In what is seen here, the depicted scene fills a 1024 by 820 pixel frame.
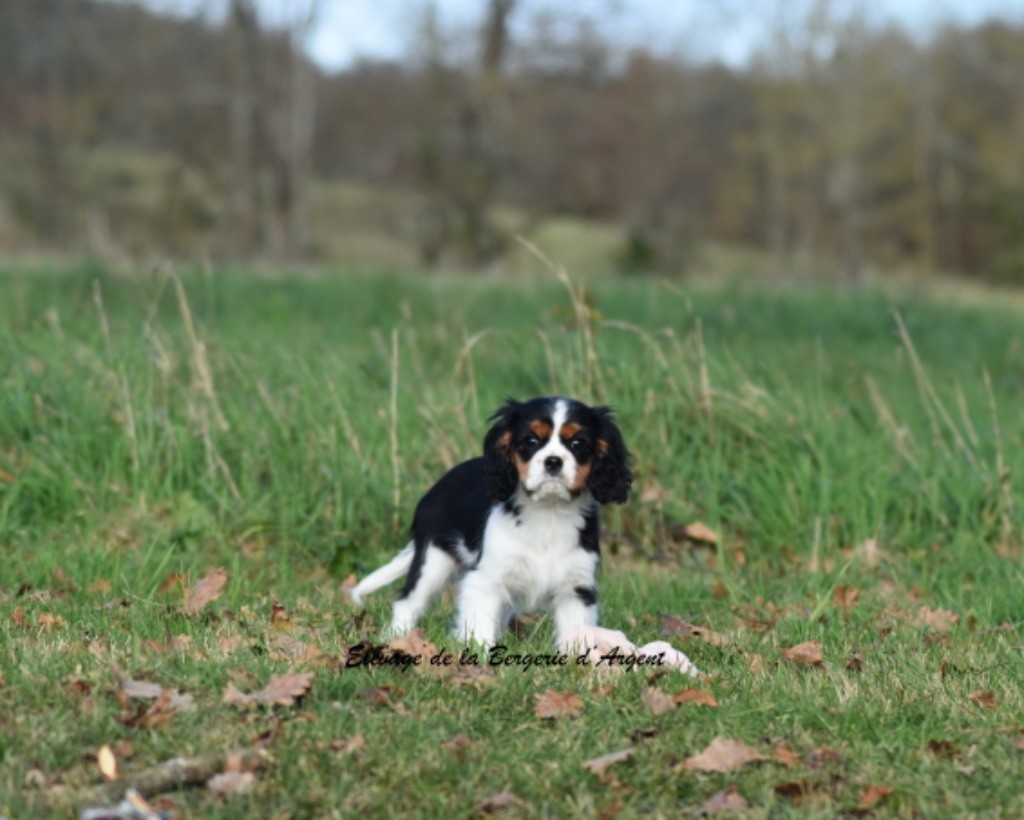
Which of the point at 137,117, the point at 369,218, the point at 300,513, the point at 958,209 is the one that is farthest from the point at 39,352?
the point at 958,209

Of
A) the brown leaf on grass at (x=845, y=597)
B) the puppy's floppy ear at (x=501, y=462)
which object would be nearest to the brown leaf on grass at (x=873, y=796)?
the puppy's floppy ear at (x=501, y=462)

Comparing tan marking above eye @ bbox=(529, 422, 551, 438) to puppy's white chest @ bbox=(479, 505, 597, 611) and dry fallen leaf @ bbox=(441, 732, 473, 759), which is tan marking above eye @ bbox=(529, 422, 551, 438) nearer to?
puppy's white chest @ bbox=(479, 505, 597, 611)

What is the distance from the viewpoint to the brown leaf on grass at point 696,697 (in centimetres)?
422

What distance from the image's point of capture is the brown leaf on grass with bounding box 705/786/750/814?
139 inches

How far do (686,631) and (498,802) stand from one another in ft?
6.58

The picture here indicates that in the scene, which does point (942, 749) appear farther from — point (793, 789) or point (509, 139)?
point (509, 139)

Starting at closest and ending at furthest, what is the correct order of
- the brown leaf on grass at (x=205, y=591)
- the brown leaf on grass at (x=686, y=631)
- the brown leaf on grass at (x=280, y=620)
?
the brown leaf on grass at (x=280, y=620), the brown leaf on grass at (x=686, y=631), the brown leaf on grass at (x=205, y=591)

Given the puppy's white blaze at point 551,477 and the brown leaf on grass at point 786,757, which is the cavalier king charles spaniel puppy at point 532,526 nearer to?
the puppy's white blaze at point 551,477

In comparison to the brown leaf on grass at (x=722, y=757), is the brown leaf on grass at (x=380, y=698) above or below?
above

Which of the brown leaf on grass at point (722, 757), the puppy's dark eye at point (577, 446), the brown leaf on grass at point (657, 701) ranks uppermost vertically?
the puppy's dark eye at point (577, 446)

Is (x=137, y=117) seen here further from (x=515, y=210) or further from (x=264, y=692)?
(x=264, y=692)

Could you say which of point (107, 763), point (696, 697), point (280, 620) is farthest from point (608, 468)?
point (107, 763)

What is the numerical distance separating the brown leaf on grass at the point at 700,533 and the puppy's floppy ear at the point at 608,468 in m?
1.80

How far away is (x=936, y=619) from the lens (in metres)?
5.74
